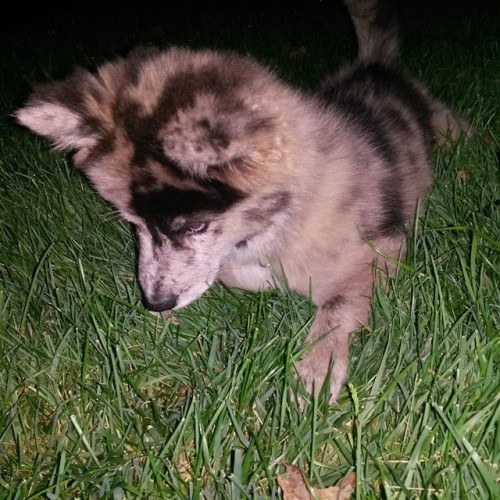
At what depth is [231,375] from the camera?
72.2 inches

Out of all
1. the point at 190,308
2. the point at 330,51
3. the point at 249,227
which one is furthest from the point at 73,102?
the point at 330,51

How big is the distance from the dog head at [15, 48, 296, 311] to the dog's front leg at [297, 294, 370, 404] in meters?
0.37

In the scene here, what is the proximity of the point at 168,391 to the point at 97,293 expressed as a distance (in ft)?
1.69

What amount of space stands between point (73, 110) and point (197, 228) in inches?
20.6

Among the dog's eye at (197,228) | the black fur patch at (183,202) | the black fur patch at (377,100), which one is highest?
the black fur patch at (377,100)

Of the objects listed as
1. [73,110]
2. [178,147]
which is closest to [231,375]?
[178,147]

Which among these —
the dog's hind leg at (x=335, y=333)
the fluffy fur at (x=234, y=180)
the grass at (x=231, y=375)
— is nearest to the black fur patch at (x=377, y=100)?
the fluffy fur at (x=234, y=180)

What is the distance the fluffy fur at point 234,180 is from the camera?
174 cm

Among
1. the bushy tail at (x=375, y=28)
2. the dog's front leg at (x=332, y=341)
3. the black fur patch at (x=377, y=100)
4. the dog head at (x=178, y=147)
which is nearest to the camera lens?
the dog head at (x=178, y=147)

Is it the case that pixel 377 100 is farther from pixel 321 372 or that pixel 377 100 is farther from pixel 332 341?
pixel 321 372

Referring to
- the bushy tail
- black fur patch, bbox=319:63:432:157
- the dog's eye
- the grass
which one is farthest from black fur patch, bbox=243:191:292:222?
the bushy tail

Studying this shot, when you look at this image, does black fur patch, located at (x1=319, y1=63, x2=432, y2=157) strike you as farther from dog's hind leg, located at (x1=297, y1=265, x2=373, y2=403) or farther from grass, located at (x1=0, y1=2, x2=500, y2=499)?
dog's hind leg, located at (x1=297, y1=265, x2=373, y2=403)

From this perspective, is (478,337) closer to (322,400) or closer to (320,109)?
(322,400)

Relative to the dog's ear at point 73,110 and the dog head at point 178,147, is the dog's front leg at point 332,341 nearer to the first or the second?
the dog head at point 178,147
